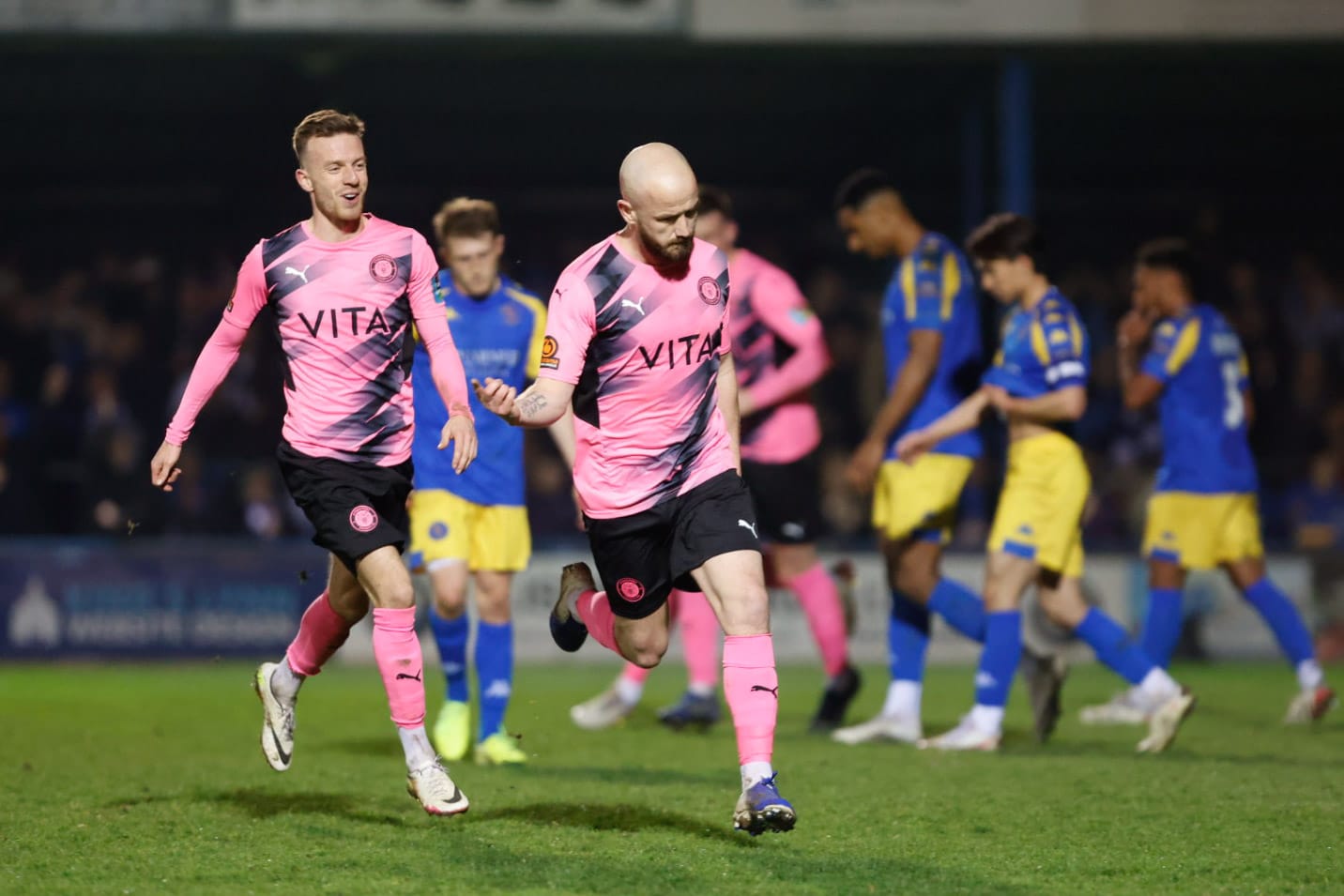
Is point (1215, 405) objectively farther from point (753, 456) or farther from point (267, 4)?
point (267, 4)

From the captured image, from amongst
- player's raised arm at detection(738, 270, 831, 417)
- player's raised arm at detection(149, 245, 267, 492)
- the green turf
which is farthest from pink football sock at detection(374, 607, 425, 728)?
player's raised arm at detection(738, 270, 831, 417)

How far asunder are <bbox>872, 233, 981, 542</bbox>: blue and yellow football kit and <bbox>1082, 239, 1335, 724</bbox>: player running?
46.6 inches

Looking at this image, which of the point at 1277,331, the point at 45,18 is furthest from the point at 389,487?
the point at 1277,331

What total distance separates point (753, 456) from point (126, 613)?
6926mm

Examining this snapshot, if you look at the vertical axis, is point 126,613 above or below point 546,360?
below

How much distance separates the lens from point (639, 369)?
552cm

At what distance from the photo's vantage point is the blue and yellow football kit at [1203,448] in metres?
9.36

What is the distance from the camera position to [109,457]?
47.0 feet

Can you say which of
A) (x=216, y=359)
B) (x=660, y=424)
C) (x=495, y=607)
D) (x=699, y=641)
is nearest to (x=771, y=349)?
(x=699, y=641)

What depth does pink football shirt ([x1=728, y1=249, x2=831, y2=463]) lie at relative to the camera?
29.4ft

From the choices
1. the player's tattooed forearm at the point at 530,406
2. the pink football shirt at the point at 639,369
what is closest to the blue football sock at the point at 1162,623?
the pink football shirt at the point at 639,369

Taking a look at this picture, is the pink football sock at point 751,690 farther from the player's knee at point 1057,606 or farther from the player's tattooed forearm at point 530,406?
the player's knee at point 1057,606

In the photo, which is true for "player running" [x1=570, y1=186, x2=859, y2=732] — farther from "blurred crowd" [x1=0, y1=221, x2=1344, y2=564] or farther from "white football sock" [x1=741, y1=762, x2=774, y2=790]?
"blurred crowd" [x1=0, y1=221, x2=1344, y2=564]

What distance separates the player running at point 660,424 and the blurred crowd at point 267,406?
29.8 feet
